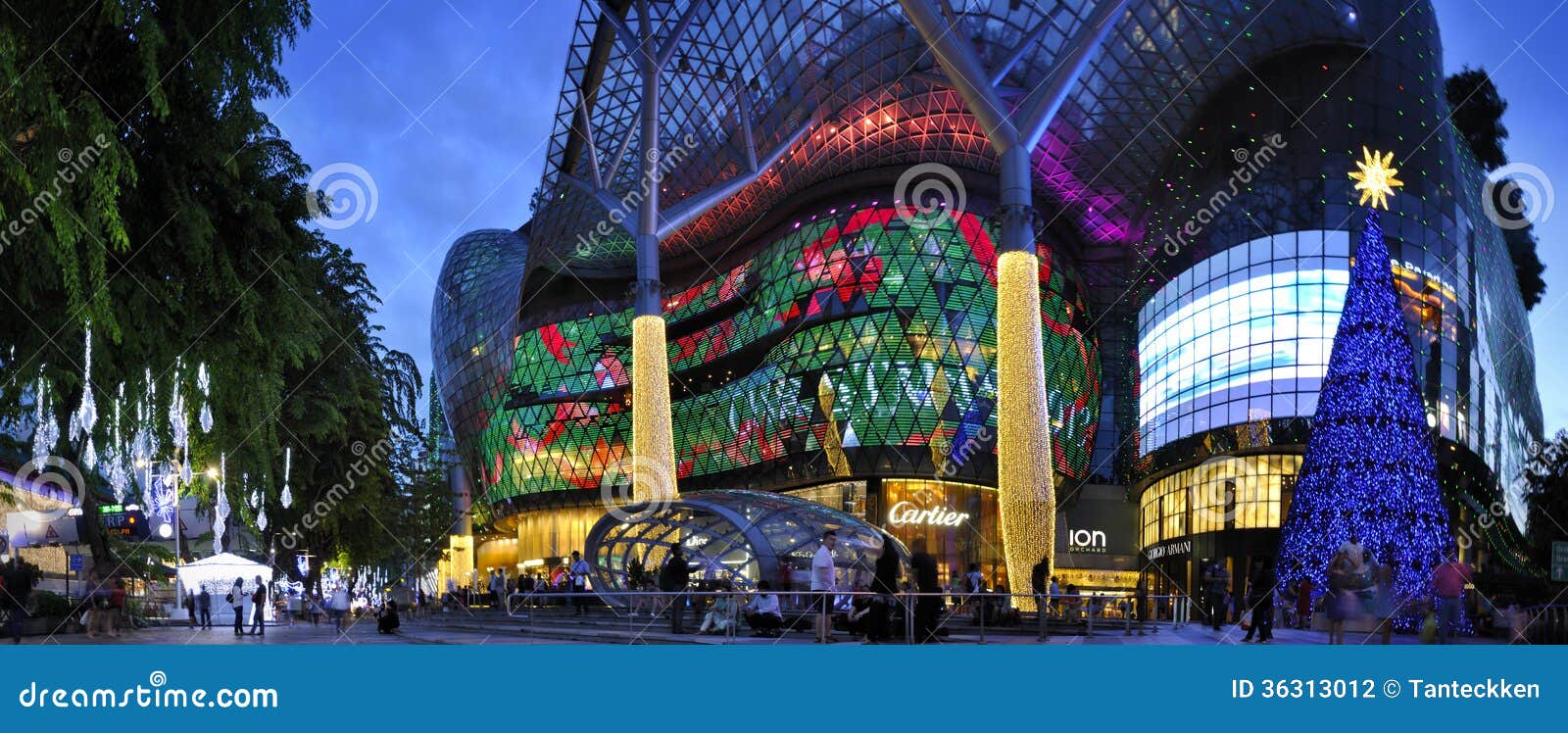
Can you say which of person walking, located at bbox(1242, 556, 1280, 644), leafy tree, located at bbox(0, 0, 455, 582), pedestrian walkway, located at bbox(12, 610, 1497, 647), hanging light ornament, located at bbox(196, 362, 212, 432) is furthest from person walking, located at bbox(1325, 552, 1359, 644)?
hanging light ornament, located at bbox(196, 362, 212, 432)

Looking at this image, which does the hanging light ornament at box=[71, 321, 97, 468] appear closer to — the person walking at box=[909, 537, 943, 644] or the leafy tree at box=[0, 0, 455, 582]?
the leafy tree at box=[0, 0, 455, 582]

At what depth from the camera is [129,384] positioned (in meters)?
13.5

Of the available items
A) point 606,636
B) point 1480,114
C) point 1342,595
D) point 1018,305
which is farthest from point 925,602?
point 1480,114

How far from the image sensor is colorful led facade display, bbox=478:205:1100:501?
5847cm

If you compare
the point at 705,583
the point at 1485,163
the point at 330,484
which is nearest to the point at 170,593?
the point at 330,484

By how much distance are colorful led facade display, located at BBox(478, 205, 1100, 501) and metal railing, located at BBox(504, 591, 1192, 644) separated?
2947 centimetres

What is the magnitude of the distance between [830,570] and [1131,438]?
4002 centimetres

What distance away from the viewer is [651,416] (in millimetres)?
40281

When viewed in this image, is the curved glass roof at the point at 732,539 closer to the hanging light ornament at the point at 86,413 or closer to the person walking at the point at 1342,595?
the person walking at the point at 1342,595

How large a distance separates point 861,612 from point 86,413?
1080 centimetres

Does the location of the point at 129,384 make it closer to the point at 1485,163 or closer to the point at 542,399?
the point at 1485,163

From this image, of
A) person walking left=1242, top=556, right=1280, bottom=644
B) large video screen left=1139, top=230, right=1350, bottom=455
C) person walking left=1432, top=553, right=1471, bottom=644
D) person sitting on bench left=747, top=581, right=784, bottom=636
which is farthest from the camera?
large video screen left=1139, top=230, right=1350, bottom=455

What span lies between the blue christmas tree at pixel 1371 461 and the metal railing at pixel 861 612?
5.47 metres

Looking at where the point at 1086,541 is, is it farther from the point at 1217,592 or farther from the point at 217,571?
the point at 217,571
